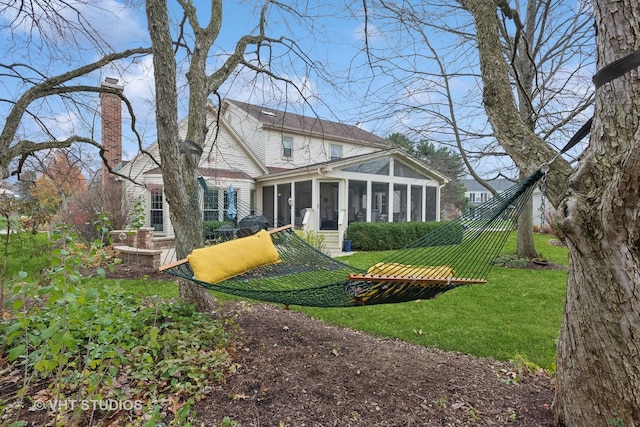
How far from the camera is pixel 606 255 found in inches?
54.6

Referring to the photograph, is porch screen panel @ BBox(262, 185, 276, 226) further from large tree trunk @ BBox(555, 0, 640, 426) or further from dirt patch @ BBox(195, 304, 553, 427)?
large tree trunk @ BBox(555, 0, 640, 426)

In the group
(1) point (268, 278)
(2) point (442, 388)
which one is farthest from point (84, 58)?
(2) point (442, 388)

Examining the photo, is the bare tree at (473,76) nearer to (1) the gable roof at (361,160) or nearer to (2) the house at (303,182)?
(2) the house at (303,182)

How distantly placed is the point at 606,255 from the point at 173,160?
2.68m

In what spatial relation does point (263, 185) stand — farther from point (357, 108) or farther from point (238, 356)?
point (238, 356)

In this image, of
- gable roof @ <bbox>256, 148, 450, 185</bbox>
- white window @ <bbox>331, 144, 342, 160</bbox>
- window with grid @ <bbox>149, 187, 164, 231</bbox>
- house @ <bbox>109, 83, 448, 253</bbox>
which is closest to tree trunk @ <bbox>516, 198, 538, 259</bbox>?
house @ <bbox>109, 83, 448, 253</bbox>

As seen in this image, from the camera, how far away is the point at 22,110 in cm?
335

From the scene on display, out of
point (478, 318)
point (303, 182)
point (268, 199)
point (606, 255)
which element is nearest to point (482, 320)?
point (478, 318)

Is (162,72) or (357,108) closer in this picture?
(162,72)

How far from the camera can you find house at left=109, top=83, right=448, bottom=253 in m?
9.38

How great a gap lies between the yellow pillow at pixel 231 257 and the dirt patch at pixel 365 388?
528 millimetres

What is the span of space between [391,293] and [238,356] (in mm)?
1167

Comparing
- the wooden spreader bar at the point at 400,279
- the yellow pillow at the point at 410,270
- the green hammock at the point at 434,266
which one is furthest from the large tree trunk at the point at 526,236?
the wooden spreader bar at the point at 400,279

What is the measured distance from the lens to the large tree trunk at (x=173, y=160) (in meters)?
2.60
